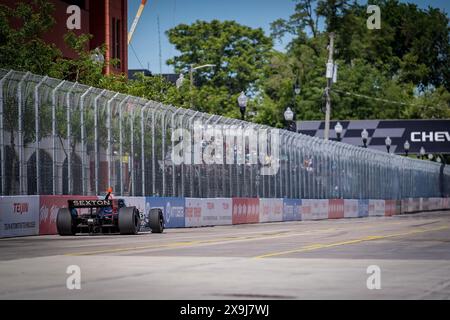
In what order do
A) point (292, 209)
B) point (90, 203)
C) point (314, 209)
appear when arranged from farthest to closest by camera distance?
point (314, 209) < point (292, 209) < point (90, 203)

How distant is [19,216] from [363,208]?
42940mm

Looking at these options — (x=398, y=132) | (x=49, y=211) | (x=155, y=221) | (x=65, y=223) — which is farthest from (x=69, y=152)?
→ (x=398, y=132)

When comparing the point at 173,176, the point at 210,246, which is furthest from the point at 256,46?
the point at 210,246

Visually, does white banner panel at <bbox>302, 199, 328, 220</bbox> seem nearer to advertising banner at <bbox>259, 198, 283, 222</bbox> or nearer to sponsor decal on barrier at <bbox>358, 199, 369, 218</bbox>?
advertising banner at <bbox>259, 198, 283, 222</bbox>

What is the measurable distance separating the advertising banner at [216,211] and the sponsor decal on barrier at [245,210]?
717mm

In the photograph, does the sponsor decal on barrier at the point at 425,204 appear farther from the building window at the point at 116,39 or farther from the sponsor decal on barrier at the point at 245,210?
the sponsor decal on barrier at the point at 245,210

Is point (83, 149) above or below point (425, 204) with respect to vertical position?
above

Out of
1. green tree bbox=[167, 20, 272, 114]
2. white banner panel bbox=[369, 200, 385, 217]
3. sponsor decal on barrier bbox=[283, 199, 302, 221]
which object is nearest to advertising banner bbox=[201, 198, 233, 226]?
sponsor decal on barrier bbox=[283, 199, 302, 221]

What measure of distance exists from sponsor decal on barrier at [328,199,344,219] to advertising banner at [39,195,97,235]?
32131mm

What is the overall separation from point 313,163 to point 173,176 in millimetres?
20352

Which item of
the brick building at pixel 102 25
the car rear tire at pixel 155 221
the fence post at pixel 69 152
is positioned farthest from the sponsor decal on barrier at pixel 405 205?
the fence post at pixel 69 152

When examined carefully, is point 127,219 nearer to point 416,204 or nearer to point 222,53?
point 416,204

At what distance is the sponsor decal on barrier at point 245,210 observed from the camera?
45.6 m

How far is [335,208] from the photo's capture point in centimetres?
6225
